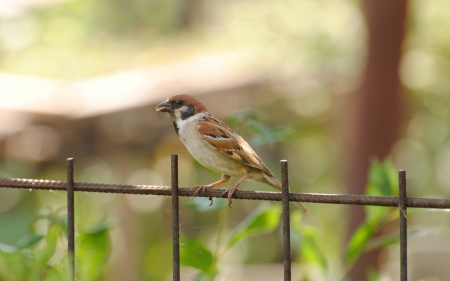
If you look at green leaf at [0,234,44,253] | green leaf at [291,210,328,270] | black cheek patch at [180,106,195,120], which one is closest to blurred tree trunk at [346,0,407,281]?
black cheek patch at [180,106,195,120]

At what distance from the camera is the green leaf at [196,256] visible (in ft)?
5.37

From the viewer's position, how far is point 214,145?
246 cm

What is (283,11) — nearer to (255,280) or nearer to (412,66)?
(412,66)

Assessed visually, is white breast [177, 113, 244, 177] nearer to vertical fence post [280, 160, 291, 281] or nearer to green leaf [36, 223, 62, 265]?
green leaf [36, 223, 62, 265]

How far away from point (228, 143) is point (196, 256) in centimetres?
84

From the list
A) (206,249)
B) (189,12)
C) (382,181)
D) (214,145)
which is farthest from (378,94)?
(189,12)

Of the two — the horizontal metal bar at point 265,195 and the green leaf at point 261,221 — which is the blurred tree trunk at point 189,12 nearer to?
the green leaf at point 261,221

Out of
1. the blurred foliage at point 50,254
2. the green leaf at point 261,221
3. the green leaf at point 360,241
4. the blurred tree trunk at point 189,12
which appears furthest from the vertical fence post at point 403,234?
the blurred tree trunk at point 189,12

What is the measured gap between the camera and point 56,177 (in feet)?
21.0

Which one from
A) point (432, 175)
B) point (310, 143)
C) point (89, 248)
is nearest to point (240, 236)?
point (89, 248)

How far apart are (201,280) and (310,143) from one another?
285 inches

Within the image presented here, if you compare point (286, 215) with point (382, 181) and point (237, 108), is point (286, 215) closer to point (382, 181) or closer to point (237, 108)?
point (382, 181)

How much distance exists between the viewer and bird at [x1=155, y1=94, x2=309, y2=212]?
7.65 feet

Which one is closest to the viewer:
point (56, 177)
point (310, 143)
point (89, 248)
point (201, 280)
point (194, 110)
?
point (89, 248)
